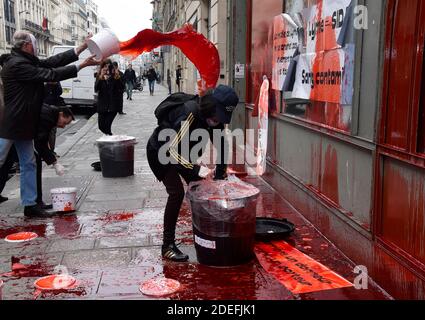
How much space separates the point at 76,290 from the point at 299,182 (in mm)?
3039

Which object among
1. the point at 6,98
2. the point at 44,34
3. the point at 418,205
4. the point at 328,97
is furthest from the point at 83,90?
the point at 44,34

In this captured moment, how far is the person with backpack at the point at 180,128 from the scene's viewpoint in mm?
3979

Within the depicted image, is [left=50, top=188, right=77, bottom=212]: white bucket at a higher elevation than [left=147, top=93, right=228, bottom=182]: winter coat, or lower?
lower

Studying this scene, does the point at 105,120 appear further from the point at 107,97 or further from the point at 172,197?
the point at 172,197

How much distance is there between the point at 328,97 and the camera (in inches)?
194

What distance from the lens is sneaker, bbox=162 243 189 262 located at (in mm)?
4477

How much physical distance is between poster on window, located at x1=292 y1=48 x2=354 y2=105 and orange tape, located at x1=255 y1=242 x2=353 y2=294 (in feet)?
4.85

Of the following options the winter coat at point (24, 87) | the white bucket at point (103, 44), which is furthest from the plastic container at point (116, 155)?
the white bucket at point (103, 44)

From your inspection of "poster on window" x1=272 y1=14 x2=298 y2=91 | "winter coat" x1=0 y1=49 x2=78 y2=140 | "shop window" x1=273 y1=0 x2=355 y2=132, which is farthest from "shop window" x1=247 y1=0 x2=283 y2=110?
"winter coat" x1=0 y1=49 x2=78 y2=140

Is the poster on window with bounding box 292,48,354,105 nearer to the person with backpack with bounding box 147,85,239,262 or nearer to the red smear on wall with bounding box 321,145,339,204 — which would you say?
the red smear on wall with bounding box 321,145,339,204

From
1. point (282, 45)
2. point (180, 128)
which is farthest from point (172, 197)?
point (282, 45)

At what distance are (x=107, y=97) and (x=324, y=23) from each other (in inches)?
203

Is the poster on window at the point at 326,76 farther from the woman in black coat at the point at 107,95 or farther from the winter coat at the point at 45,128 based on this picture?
the woman in black coat at the point at 107,95

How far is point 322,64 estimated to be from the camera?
16.7ft
